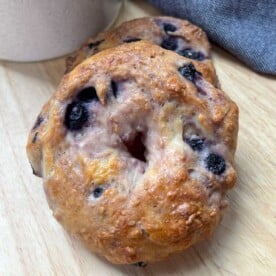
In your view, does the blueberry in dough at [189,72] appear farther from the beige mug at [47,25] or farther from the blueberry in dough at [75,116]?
the beige mug at [47,25]

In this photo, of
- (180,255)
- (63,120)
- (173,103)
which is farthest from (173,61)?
(180,255)

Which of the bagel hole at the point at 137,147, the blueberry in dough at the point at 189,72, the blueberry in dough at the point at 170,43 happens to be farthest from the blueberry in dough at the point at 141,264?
the blueberry in dough at the point at 170,43

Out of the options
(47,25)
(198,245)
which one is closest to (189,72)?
(198,245)

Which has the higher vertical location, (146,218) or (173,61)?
(173,61)

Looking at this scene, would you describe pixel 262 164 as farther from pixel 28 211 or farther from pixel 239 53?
pixel 28 211

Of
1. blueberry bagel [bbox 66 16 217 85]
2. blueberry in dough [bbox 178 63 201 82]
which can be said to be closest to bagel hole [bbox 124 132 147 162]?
blueberry in dough [bbox 178 63 201 82]

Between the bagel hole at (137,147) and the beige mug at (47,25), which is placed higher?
the bagel hole at (137,147)

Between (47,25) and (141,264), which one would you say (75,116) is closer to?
(141,264)
